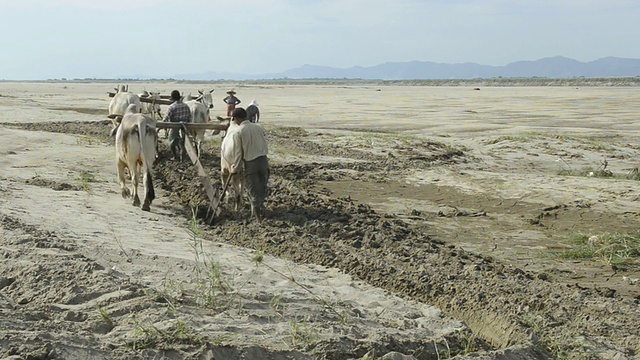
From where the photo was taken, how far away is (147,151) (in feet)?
32.3

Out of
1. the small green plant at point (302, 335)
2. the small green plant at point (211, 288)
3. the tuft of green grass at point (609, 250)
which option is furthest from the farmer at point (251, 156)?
the small green plant at point (302, 335)

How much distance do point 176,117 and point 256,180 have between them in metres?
5.05

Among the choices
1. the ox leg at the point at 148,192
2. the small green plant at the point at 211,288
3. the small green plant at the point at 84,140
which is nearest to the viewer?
the small green plant at the point at 211,288

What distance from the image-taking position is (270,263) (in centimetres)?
735

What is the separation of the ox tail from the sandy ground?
306 mm

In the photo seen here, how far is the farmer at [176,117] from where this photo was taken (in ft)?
45.1

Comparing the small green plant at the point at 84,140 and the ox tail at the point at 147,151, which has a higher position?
the ox tail at the point at 147,151

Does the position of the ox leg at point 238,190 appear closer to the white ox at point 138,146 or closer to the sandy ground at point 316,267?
the sandy ground at point 316,267

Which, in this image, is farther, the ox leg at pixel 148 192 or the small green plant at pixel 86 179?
the small green plant at pixel 86 179

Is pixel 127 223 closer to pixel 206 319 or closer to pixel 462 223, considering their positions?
pixel 206 319

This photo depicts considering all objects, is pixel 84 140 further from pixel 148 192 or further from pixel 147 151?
pixel 148 192

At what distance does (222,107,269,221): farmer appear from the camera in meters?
9.16

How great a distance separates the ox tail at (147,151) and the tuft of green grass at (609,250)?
17.5ft

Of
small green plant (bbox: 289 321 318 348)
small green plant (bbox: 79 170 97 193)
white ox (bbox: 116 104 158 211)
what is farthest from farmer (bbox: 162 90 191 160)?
small green plant (bbox: 289 321 318 348)
